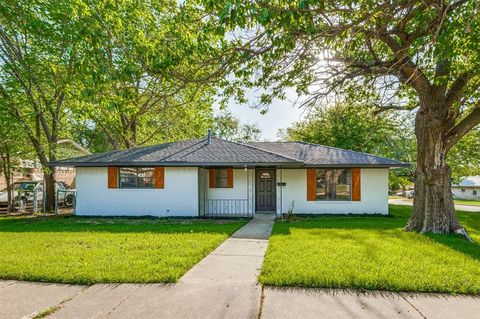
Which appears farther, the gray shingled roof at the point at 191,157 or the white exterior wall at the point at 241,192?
the white exterior wall at the point at 241,192

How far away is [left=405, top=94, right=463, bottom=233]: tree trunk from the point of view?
28.0ft

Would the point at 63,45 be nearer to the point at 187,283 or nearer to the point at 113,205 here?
the point at 113,205

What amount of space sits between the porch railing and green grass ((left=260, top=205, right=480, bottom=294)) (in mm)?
5048

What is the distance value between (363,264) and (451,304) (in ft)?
5.10

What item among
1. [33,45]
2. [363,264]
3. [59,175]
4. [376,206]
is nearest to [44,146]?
[33,45]

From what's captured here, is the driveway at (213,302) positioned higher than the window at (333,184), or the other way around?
the window at (333,184)

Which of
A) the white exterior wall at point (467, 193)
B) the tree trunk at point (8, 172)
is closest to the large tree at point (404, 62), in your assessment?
the tree trunk at point (8, 172)

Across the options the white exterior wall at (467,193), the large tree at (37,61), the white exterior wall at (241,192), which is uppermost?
the large tree at (37,61)

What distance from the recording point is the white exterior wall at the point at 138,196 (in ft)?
42.2

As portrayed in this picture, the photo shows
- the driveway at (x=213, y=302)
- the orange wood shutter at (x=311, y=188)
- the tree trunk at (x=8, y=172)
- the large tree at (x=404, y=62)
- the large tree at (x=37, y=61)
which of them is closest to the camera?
the driveway at (x=213, y=302)

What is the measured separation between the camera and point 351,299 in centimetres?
404

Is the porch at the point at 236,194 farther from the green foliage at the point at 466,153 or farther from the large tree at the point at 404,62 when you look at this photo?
the green foliage at the point at 466,153

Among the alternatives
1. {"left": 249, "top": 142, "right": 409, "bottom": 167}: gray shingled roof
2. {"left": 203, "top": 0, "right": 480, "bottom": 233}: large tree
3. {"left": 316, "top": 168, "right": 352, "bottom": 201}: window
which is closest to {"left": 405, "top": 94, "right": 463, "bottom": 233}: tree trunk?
{"left": 203, "top": 0, "right": 480, "bottom": 233}: large tree

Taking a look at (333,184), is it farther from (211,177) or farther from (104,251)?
(104,251)
